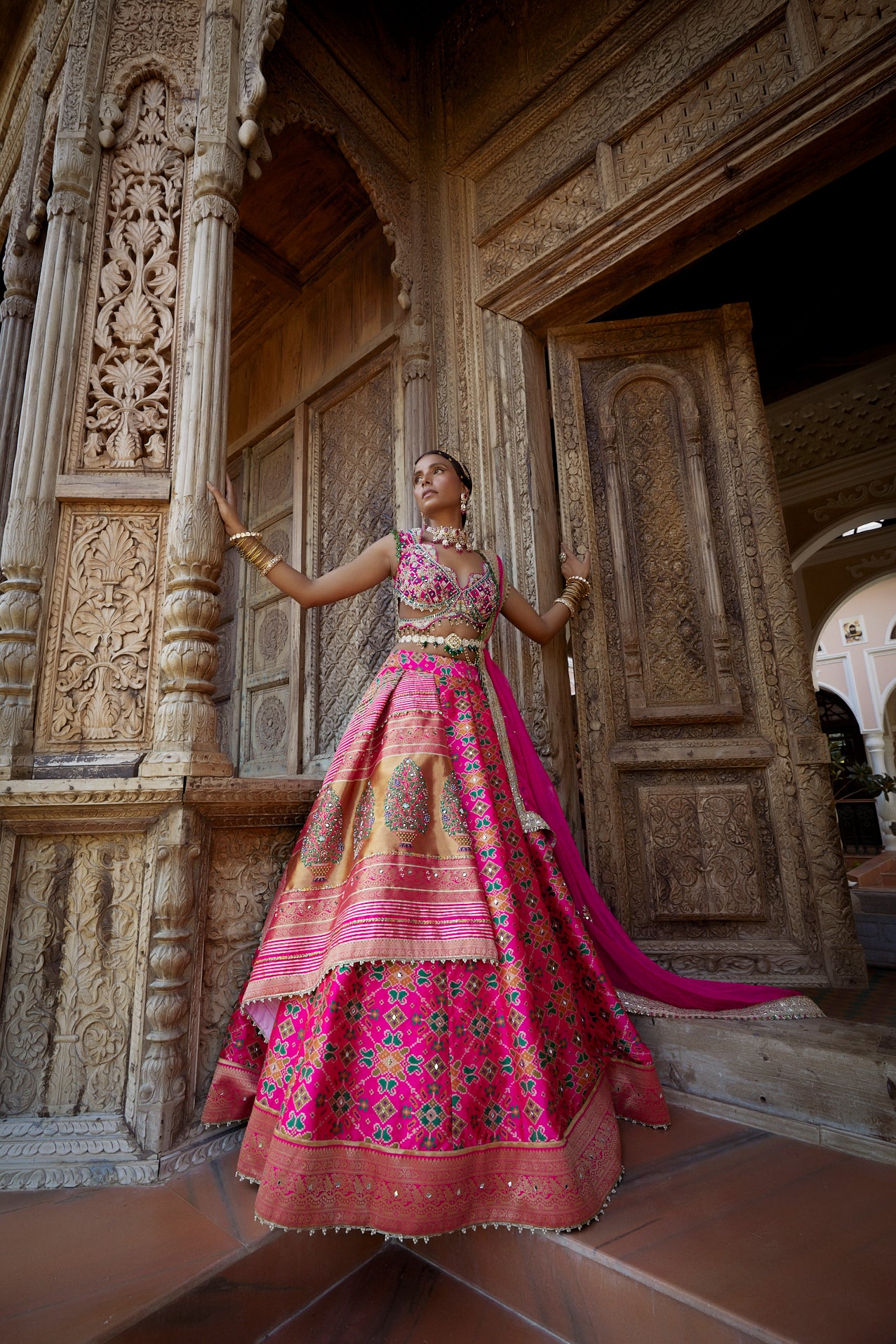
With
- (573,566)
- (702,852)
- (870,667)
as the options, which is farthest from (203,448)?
(870,667)

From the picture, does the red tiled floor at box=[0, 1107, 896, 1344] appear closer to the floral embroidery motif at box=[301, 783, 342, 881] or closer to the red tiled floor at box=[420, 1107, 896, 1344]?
the red tiled floor at box=[420, 1107, 896, 1344]

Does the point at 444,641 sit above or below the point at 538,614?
below

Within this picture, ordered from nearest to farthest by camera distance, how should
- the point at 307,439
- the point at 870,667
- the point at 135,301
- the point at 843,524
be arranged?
the point at 135,301
the point at 307,439
the point at 843,524
the point at 870,667

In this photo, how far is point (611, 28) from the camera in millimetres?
2600

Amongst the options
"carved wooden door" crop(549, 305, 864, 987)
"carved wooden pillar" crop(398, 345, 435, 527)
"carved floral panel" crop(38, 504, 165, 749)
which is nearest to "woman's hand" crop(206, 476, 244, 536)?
"carved floral panel" crop(38, 504, 165, 749)

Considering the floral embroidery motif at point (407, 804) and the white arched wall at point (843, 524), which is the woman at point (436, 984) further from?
the white arched wall at point (843, 524)

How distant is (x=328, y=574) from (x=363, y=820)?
2.53ft

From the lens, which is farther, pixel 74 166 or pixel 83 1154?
pixel 74 166

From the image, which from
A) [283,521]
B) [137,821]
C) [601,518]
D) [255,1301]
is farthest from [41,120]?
[255,1301]

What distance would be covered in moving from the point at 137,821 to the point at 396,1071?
831mm

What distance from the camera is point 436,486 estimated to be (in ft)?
7.08

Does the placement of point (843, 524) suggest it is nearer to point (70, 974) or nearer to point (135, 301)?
point (135, 301)

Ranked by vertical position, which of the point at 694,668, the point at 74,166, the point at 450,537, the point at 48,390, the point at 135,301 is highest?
the point at 74,166

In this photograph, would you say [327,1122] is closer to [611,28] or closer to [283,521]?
[283,521]
